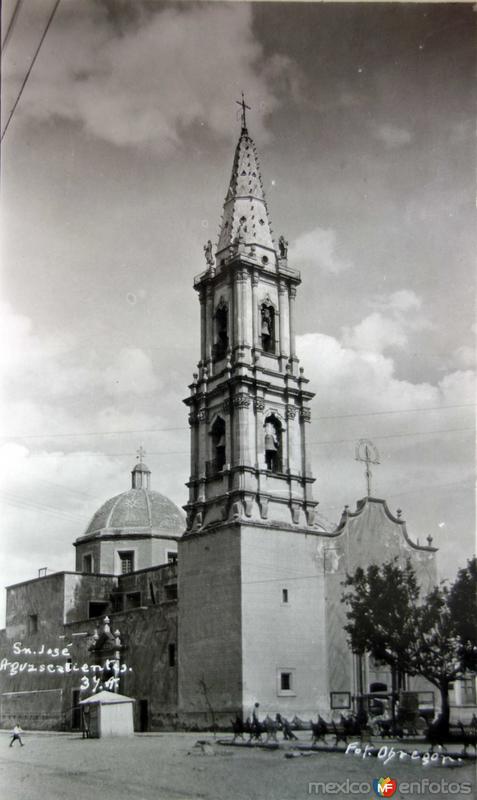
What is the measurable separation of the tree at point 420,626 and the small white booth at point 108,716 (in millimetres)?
8782

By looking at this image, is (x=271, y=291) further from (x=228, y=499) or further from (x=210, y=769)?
(x=210, y=769)

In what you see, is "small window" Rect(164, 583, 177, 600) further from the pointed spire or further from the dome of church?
the pointed spire

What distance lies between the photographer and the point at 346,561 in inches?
1478

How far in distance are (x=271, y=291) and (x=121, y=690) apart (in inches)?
744

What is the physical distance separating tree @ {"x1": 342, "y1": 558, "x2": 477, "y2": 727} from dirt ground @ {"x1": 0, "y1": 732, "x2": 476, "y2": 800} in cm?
475

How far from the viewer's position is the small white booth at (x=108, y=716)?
30859mm

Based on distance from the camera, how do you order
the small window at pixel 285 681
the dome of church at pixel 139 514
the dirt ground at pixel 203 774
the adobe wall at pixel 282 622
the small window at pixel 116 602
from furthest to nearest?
the dome of church at pixel 139 514, the small window at pixel 116 602, the small window at pixel 285 681, the adobe wall at pixel 282 622, the dirt ground at pixel 203 774

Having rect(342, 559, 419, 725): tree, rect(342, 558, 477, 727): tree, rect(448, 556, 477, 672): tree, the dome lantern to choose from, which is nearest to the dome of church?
the dome lantern

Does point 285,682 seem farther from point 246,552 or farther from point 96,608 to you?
point 96,608

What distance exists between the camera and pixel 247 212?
40938mm

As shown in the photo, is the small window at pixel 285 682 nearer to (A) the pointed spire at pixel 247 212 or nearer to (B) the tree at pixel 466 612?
(B) the tree at pixel 466 612

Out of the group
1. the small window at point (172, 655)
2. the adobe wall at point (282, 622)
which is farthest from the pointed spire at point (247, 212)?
the small window at point (172, 655)

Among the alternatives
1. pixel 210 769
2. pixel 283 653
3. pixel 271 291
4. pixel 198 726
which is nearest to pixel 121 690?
pixel 198 726

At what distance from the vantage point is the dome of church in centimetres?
4969
